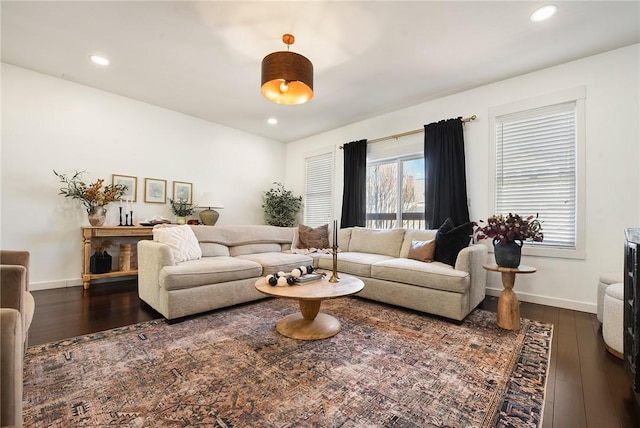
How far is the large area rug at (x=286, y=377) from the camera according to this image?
133 centimetres

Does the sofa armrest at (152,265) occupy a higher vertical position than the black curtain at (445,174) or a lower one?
lower

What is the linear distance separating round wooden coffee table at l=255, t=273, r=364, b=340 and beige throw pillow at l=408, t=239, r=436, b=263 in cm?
109

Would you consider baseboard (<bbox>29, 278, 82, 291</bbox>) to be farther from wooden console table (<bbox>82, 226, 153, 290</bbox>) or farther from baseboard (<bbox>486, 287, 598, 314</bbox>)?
baseboard (<bbox>486, 287, 598, 314</bbox>)

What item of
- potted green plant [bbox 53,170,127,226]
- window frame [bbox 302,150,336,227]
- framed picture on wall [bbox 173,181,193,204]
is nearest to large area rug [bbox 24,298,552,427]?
potted green plant [bbox 53,170,127,226]

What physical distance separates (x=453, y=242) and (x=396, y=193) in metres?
1.66

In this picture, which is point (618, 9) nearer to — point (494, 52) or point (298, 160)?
point (494, 52)

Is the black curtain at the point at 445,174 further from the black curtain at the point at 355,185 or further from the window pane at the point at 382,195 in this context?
the black curtain at the point at 355,185

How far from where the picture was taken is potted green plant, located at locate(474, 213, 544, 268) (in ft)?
7.95

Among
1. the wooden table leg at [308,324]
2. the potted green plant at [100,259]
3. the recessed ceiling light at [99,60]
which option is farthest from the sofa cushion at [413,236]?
the recessed ceiling light at [99,60]

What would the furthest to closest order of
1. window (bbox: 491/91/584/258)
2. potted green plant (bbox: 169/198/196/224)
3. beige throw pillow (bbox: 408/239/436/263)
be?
potted green plant (bbox: 169/198/196/224)
beige throw pillow (bbox: 408/239/436/263)
window (bbox: 491/91/584/258)

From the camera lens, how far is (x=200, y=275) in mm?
2629

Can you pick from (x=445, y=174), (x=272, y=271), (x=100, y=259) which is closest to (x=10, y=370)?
(x=272, y=271)

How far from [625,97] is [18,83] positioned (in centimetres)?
675

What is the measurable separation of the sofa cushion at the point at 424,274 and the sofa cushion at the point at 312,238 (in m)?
1.31
